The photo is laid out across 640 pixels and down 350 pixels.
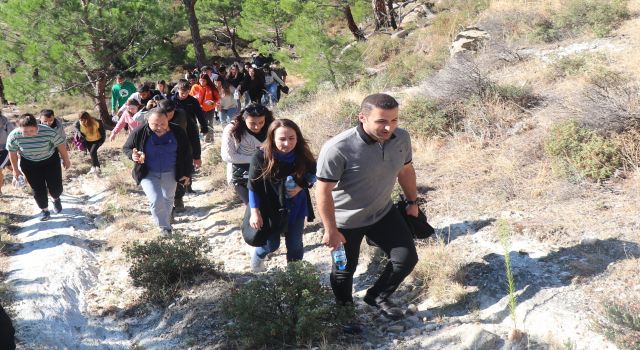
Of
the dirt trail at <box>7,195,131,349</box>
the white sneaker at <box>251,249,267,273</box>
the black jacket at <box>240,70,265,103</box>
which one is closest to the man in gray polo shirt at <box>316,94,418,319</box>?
the white sneaker at <box>251,249,267,273</box>

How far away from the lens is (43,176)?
23.1ft

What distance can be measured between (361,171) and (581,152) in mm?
3012

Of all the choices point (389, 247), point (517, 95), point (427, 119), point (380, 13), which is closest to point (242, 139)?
point (389, 247)

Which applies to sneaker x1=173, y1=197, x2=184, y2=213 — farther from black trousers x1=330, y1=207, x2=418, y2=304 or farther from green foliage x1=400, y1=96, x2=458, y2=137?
black trousers x1=330, y1=207, x2=418, y2=304

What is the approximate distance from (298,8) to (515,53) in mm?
9360

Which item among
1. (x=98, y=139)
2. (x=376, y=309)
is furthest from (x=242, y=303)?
(x=98, y=139)

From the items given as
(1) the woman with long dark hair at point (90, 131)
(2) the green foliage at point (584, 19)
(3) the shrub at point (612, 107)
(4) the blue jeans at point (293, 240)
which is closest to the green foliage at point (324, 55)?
(2) the green foliage at point (584, 19)

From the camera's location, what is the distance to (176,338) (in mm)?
4258

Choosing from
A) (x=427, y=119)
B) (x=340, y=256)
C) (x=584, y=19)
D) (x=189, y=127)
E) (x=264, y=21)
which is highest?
(x=264, y=21)

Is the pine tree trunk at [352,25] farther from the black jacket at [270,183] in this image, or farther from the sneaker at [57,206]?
the black jacket at [270,183]

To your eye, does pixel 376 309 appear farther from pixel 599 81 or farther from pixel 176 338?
pixel 599 81

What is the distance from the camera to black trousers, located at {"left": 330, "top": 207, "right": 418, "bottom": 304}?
374cm

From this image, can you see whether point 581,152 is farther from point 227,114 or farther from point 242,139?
point 227,114

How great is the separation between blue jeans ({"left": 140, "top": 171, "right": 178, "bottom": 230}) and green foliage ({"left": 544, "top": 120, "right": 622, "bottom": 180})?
3875mm
